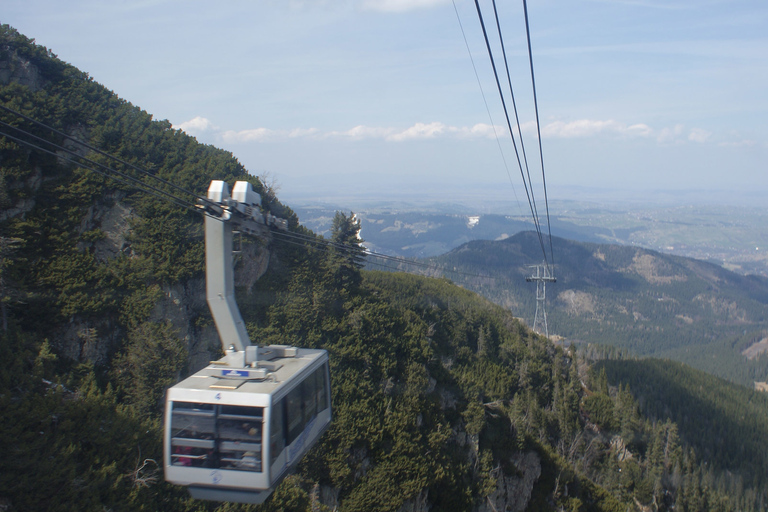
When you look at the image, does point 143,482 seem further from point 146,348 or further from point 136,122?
point 136,122

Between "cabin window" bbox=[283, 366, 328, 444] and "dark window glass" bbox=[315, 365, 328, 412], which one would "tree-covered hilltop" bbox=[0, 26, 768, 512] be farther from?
"cabin window" bbox=[283, 366, 328, 444]

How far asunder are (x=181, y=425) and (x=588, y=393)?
49041mm

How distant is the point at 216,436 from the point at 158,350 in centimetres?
1611

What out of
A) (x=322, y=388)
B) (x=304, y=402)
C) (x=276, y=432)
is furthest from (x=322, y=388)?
(x=276, y=432)

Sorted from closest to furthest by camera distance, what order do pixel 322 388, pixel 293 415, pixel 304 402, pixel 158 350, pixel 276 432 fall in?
pixel 276 432 < pixel 293 415 < pixel 304 402 < pixel 322 388 < pixel 158 350

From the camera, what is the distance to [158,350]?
22.2 metres

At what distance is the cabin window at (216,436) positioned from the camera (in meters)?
7.91

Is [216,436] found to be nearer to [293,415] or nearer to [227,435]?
[227,435]

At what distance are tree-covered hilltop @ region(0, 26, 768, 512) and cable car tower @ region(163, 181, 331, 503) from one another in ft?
19.4

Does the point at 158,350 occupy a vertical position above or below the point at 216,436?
below

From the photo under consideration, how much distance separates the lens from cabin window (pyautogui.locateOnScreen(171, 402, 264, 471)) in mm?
7910

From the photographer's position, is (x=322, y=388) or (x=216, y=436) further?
(x=322, y=388)

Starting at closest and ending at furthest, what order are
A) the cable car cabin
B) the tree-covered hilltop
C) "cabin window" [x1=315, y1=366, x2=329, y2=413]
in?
the cable car cabin → "cabin window" [x1=315, y1=366, x2=329, y2=413] → the tree-covered hilltop

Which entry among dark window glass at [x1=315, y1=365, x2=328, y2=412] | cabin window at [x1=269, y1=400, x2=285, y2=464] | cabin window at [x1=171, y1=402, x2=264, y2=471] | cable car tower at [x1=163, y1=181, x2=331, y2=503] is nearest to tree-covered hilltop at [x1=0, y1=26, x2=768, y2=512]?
dark window glass at [x1=315, y1=365, x2=328, y2=412]
